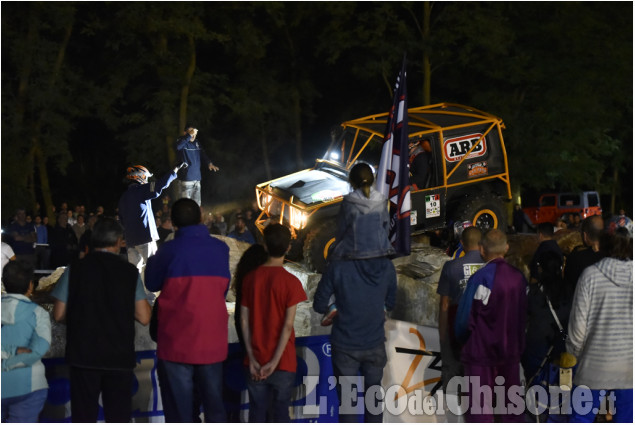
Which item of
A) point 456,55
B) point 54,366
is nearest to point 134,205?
point 54,366

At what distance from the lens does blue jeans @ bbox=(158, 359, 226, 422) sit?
5.51 metres

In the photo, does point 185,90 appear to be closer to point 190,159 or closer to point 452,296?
point 190,159

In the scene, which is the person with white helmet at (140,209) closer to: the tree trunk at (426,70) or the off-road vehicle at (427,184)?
the off-road vehicle at (427,184)

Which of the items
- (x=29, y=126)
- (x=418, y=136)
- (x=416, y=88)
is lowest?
(x=418, y=136)

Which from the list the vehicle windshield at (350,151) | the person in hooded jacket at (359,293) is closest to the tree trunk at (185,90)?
→ the vehicle windshield at (350,151)

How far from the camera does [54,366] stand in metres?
6.05

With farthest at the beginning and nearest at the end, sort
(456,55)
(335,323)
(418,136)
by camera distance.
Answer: (456,55)
(418,136)
(335,323)

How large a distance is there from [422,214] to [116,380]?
7.74 metres

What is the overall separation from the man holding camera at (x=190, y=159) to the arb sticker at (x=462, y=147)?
11.8ft

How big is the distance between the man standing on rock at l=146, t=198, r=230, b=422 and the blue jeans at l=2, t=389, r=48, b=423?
808 millimetres

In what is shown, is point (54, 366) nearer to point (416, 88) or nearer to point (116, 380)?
point (116, 380)

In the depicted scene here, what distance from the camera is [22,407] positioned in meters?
5.38

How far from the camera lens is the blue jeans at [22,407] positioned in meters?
5.36

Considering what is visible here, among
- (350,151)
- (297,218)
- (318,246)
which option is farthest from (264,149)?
(318,246)
